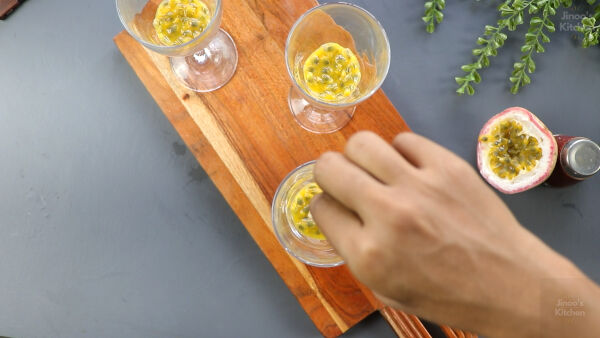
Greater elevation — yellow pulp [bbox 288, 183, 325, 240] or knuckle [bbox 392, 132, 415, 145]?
knuckle [bbox 392, 132, 415, 145]

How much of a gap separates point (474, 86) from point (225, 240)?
725mm

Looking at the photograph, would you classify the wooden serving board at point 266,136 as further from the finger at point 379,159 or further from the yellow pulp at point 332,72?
the finger at point 379,159

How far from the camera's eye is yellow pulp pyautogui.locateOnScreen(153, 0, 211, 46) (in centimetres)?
91

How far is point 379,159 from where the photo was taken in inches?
19.2

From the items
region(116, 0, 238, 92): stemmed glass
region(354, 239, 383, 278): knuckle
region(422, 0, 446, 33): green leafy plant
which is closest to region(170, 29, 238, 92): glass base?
region(116, 0, 238, 92): stemmed glass

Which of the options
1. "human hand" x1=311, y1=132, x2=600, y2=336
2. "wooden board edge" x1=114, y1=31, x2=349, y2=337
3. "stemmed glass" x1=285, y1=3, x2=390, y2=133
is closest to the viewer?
"human hand" x1=311, y1=132, x2=600, y2=336

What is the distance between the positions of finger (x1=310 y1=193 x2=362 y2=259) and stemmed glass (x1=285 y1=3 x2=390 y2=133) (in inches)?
12.1

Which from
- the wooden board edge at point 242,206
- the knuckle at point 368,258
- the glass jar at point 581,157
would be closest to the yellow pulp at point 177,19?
the wooden board edge at point 242,206

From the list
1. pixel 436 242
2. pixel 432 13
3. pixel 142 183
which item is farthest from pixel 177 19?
pixel 436 242

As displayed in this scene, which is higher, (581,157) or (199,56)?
(199,56)

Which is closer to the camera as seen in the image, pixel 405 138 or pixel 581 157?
pixel 405 138

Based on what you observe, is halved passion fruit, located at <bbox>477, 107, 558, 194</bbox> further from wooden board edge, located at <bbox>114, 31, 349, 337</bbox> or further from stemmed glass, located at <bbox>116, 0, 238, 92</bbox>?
stemmed glass, located at <bbox>116, 0, 238, 92</bbox>

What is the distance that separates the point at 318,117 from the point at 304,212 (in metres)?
0.21

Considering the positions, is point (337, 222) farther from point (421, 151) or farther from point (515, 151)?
point (515, 151)
